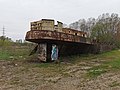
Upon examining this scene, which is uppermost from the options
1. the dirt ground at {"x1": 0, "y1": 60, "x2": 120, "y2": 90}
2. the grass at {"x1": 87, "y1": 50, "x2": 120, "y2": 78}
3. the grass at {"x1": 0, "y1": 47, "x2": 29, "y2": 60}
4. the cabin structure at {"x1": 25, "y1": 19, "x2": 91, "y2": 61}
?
the cabin structure at {"x1": 25, "y1": 19, "x2": 91, "y2": 61}

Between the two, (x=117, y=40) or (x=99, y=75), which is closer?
(x=99, y=75)

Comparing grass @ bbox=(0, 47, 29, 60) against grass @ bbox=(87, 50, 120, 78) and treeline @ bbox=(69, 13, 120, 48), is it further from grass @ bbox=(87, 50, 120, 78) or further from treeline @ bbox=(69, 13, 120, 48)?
treeline @ bbox=(69, 13, 120, 48)

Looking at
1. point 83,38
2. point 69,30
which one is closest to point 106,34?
point 83,38

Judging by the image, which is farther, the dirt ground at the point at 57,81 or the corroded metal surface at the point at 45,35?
the corroded metal surface at the point at 45,35

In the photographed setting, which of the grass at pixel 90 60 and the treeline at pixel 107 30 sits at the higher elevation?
the treeline at pixel 107 30

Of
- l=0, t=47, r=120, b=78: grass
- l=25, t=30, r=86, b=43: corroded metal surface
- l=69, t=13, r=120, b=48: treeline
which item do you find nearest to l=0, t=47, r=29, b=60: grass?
l=0, t=47, r=120, b=78: grass

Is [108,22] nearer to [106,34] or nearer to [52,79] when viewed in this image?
[106,34]

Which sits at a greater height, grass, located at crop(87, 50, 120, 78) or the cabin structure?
the cabin structure

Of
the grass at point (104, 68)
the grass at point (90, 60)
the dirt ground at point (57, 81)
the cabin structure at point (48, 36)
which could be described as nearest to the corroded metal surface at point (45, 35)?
the cabin structure at point (48, 36)

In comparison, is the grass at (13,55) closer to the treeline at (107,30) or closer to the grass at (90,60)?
the grass at (90,60)

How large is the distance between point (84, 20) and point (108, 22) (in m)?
9.16

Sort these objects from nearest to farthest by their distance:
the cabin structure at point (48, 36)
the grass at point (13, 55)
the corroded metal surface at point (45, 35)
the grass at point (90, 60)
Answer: the grass at point (90, 60) < the corroded metal surface at point (45, 35) < the cabin structure at point (48, 36) < the grass at point (13, 55)

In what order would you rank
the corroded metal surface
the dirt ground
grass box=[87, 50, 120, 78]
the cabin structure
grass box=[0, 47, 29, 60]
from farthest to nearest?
1. grass box=[0, 47, 29, 60]
2. the cabin structure
3. the corroded metal surface
4. grass box=[87, 50, 120, 78]
5. the dirt ground

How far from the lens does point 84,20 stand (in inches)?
1960
